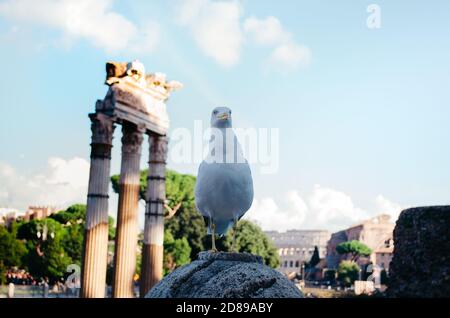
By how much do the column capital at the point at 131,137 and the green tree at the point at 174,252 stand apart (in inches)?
1062

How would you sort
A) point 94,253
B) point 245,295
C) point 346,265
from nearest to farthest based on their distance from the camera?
point 245,295 → point 94,253 → point 346,265

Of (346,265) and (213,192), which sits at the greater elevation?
(213,192)

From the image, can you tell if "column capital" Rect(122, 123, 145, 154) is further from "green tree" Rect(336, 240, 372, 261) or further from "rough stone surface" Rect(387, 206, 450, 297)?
"green tree" Rect(336, 240, 372, 261)

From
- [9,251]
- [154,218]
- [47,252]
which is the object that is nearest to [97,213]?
[154,218]

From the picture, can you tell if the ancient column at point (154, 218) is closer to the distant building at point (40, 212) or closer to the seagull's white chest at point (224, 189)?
the seagull's white chest at point (224, 189)

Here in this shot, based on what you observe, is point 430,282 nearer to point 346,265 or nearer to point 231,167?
point 231,167

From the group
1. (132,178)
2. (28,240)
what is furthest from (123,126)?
(28,240)

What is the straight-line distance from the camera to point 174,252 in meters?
52.6

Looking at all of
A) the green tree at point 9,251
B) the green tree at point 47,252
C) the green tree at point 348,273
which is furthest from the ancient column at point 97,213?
the green tree at point 348,273

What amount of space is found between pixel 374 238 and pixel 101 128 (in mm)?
124575

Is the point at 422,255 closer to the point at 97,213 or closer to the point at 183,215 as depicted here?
the point at 97,213

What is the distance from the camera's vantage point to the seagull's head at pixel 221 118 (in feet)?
21.7
